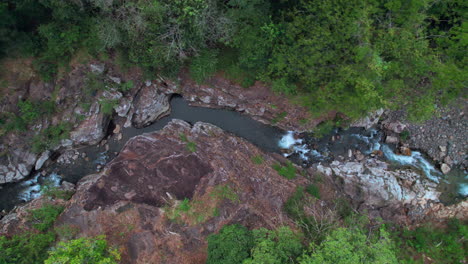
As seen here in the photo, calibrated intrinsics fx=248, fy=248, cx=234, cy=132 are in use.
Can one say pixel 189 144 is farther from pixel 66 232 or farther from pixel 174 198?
pixel 66 232

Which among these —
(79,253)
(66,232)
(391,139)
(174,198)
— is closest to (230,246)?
(174,198)

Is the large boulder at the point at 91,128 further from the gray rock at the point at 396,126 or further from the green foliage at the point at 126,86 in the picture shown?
the gray rock at the point at 396,126

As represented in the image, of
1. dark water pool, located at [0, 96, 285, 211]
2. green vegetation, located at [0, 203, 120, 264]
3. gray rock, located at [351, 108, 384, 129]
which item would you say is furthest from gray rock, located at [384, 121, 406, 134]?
green vegetation, located at [0, 203, 120, 264]

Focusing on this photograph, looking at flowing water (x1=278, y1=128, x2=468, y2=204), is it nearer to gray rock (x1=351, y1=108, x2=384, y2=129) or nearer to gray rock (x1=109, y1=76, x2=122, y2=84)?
gray rock (x1=351, y1=108, x2=384, y2=129)

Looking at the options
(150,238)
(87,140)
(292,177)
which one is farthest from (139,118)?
(292,177)

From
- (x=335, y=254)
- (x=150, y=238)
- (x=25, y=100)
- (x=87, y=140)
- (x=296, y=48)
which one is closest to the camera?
(x=335, y=254)

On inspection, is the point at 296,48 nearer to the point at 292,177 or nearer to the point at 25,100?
the point at 292,177

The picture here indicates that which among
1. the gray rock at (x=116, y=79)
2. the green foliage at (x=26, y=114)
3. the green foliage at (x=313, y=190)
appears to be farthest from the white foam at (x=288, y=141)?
the green foliage at (x=26, y=114)
